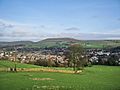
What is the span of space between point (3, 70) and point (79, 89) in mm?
19808

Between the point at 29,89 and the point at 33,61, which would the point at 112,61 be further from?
the point at 29,89

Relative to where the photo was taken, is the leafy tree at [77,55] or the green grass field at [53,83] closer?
the green grass field at [53,83]

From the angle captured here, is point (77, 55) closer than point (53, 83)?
No

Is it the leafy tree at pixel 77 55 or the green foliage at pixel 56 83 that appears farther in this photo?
the leafy tree at pixel 77 55

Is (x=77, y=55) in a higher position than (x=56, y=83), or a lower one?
higher

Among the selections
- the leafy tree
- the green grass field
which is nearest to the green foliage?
the green grass field

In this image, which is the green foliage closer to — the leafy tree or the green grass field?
the green grass field

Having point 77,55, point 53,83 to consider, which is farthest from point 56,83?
point 77,55

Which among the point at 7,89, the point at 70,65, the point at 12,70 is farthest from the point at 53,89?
the point at 70,65

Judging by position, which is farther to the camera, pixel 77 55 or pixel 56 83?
pixel 77 55

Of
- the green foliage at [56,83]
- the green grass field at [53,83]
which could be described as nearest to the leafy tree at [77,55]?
the green grass field at [53,83]

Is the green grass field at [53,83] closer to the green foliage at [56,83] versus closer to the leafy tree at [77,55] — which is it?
the green foliage at [56,83]

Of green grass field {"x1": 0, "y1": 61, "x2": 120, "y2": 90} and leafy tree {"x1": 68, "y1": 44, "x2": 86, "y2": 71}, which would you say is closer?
green grass field {"x1": 0, "y1": 61, "x2": 120, "y2": 90}

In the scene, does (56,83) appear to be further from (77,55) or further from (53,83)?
(77,55)
